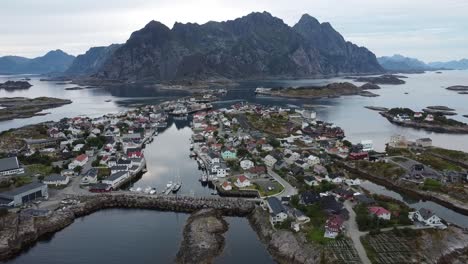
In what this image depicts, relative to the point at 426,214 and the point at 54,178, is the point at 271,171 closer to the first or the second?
the point at 426,214

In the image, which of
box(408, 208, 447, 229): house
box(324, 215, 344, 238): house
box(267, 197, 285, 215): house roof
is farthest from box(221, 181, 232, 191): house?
box(408, 208, 447, 229): house

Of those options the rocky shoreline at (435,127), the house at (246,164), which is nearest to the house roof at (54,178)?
the house at (246,164)

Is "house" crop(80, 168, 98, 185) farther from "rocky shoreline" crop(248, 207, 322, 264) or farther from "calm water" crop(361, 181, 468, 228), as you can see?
"calm water" crop(361, 181, 468, 228)

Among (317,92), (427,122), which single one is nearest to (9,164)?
(427,122)

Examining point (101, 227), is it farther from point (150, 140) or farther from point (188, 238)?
point (150, 140)

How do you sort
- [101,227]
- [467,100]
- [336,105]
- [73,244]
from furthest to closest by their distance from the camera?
[467,100] → [336,105] → [101,227] → [73,244]

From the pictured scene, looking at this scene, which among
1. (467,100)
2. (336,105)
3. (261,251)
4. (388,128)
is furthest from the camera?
(467,100)

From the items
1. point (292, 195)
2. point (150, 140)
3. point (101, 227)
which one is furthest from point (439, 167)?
point (150, 140)
